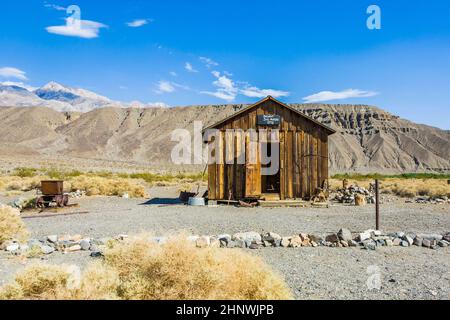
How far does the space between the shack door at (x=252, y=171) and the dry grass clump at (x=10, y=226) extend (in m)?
9.97

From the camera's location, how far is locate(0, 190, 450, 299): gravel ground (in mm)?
6355

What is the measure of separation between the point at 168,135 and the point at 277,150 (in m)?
81.0

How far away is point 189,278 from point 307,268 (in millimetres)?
3292

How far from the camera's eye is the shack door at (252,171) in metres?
17.8

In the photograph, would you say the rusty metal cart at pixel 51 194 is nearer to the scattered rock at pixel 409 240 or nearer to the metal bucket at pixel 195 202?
the metal bucket at pixel 195 202

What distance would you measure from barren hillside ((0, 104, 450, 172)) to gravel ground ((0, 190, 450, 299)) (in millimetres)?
67720

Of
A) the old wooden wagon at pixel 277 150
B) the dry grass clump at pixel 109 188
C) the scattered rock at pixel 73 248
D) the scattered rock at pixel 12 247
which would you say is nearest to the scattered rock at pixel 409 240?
the scattered rock at pixel 73 248

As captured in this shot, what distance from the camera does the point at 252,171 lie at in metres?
17.8

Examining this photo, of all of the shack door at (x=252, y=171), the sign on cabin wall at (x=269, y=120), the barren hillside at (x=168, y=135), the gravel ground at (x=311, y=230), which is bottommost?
the gravel ground at (x=311, y=230)

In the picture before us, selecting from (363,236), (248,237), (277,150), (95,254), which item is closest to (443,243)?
(363,236)

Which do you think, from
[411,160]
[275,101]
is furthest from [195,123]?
[275,101]

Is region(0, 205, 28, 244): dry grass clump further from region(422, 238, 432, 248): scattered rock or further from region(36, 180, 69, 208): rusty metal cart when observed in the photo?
region(422, 238, 432, 248): scattered rock

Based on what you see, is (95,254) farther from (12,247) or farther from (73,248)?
(12,247)

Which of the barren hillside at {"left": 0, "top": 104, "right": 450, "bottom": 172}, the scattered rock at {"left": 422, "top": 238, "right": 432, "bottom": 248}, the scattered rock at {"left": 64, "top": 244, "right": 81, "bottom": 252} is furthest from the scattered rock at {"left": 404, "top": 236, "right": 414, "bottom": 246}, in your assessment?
the barren hillside at {"left": 0, "top": 104, "right": 450, "bottom": 172}
